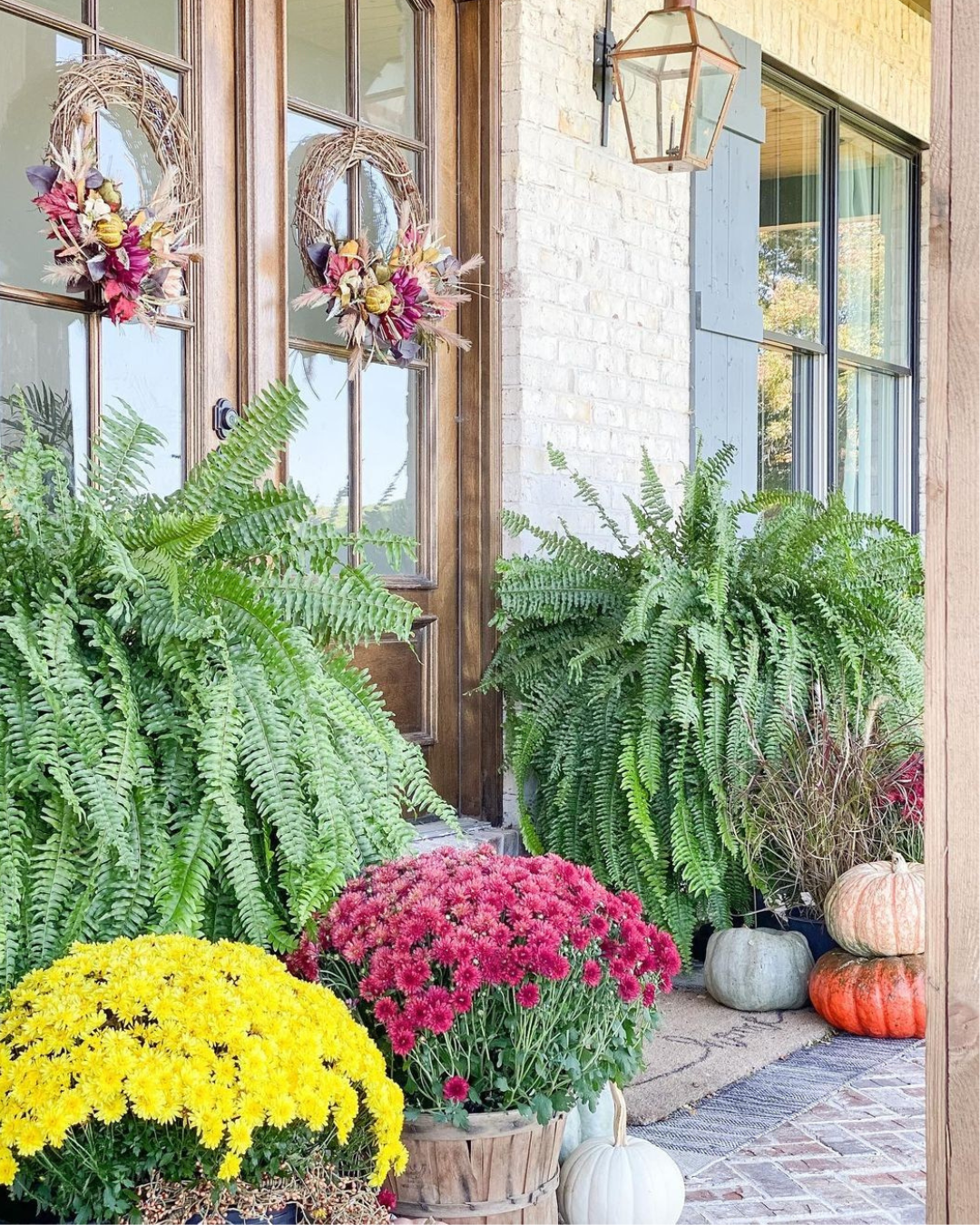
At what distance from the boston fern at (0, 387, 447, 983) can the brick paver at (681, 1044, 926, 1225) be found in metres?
0.86

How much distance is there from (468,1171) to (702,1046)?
4.12 feet

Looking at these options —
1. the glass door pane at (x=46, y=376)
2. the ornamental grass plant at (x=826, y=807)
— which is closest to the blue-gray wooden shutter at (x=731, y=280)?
the ornamental grass plant at (x=826, y=807)

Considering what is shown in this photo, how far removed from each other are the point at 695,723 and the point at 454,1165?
1.62m

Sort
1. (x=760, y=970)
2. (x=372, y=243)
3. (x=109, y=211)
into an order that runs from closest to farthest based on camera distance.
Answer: (x=109, y=211) < (x=760, y=970) < (x=372, y=243)

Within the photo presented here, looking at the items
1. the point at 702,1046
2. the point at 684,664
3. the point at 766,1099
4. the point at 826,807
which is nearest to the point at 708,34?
the point at 684,664

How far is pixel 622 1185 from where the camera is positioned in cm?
223

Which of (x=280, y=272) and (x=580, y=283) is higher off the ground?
(x=580, y=283)

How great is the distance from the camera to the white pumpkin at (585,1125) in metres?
2.48

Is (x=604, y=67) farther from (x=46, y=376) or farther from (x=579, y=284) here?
(x=46, y=376)

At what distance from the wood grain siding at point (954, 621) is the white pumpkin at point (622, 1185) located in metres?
0.71

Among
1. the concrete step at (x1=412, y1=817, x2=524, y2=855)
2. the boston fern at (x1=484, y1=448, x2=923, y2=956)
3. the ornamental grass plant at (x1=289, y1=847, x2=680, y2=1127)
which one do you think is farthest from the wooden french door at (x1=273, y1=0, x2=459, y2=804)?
the ornamental grass plant at (x1=289, y1=847, x2=680, y2=1127)

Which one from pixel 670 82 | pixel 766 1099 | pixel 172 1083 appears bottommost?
pixel 766 1099

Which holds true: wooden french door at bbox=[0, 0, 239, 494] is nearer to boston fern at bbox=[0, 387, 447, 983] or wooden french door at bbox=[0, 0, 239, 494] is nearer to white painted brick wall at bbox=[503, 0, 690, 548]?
boston fern at bbox=[0, 387, 447, 983]

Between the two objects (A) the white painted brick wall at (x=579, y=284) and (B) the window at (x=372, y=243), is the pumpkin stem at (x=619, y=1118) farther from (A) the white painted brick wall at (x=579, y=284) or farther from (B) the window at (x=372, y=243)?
(A) the white painted brick wall at (x=579, y=284)
